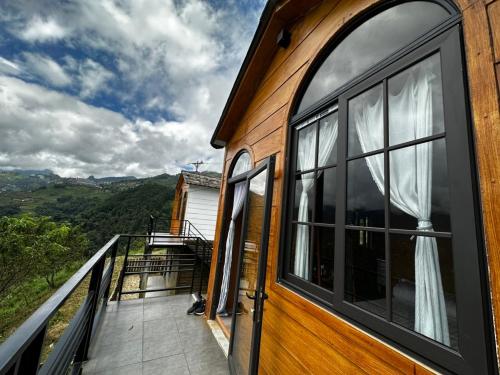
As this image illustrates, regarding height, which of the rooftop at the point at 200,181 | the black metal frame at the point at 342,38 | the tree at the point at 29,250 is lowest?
the tree at the point at 29,250

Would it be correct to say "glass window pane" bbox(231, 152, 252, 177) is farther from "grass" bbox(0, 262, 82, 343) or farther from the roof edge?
"grass" bbox(0, 262, 82, 343)

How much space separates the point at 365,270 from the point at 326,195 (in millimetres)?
520

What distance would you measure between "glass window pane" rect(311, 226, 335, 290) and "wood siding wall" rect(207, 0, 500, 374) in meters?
0.17

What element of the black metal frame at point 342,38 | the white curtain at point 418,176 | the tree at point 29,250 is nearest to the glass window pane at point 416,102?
the white curtain at point 418,176

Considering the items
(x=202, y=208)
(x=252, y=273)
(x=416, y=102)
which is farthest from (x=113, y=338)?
(x=202, y=208)

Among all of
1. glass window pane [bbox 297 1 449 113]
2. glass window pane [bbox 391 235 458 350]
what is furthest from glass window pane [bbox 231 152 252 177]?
glass window pane [bbox 391 235 458 350]

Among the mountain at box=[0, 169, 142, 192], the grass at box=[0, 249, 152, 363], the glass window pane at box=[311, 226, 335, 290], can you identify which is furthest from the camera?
the mountain at box=[0, 169, 142, 192]

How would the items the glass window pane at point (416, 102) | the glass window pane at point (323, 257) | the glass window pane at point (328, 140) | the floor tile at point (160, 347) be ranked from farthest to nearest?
the floor tile at point (160, 347), the glass window pane at point (328, 140), the glass window pane at point (323, 257), the glass window pane at point (416, 102)

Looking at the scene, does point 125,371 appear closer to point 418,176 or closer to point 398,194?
point 398,194

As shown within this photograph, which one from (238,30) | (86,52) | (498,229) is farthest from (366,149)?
(86,52)

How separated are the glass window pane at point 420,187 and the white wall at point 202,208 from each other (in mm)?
8506

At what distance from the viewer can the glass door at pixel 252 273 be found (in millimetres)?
1538

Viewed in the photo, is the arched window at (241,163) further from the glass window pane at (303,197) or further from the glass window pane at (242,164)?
the glass window pane at (303,197)

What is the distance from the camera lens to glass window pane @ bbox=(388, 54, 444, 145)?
2.98 feet
